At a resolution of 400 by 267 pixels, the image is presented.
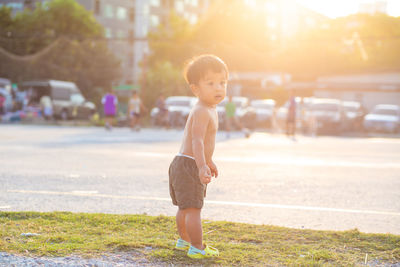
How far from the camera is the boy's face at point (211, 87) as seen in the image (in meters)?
3.68

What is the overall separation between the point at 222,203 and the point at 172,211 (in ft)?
2.49

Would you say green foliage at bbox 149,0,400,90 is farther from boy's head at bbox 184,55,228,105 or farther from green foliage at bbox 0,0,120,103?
boy's head at bbox 184,55,228,105

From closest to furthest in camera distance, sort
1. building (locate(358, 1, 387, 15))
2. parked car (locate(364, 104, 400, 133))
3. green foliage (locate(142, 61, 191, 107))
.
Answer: parked car (locate(364, 104, 400, 133))
green foliage (locate(142, 61, 191, 107))
building (locate(358, 1, 387, 15))

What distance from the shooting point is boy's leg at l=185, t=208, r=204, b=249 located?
361 centimetres

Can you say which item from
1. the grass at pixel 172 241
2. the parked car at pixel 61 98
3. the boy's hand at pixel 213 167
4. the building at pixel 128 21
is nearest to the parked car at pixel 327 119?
the parked car at pixel 61 98

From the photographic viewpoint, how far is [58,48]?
48.9 meters

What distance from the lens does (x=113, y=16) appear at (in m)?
67.4

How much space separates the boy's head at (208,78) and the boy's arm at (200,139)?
106 mm

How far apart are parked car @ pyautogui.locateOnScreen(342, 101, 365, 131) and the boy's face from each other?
2641 centimetres

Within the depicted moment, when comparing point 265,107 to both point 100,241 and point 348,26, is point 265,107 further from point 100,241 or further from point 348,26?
point 348,26

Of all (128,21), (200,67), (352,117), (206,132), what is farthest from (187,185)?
(128,21)

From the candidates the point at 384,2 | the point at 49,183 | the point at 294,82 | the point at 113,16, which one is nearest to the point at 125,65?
the point at 113,16

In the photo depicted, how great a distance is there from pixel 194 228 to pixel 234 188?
352cm

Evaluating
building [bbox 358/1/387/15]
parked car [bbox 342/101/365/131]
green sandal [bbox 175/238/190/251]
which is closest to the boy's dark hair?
green sandal [bbox 175/238/190/251]
